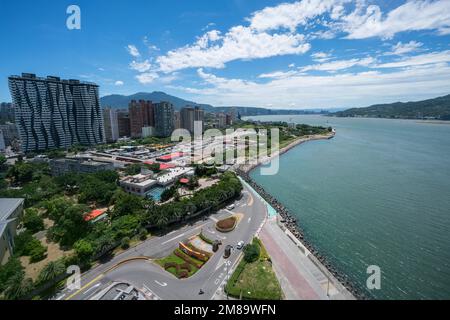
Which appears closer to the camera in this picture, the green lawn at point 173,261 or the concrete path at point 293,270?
the concrete path at point 293,270

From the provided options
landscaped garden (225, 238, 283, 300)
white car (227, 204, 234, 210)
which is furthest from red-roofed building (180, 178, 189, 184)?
landscaped garden (225, 238, 283, 300)

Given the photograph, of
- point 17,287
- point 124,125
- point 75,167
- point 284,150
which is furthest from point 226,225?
point 124,125

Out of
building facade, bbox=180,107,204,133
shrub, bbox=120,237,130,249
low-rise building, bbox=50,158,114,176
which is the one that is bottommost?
shrub, bbox=120,237,130,249

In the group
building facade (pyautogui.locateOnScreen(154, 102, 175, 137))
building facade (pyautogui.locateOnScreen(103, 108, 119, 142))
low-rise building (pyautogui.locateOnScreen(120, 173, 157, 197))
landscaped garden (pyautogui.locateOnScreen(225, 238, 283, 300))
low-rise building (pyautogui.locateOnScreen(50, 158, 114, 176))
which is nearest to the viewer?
landscaped garden (pyautogui.locateOnScreen(225, 238, 283, 300))

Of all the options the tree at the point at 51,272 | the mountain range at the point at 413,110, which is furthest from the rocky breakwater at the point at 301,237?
the mountain range at the point at 413,110

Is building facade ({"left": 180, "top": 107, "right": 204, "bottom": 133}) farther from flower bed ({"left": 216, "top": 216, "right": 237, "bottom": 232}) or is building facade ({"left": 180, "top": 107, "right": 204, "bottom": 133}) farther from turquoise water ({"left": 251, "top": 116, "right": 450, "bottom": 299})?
flower bed ({"left": 216, "top": 216, "right": 237, "bottom": 232})

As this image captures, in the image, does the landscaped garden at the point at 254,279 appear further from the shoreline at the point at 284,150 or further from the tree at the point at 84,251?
the shoreline at the point at 284,150
